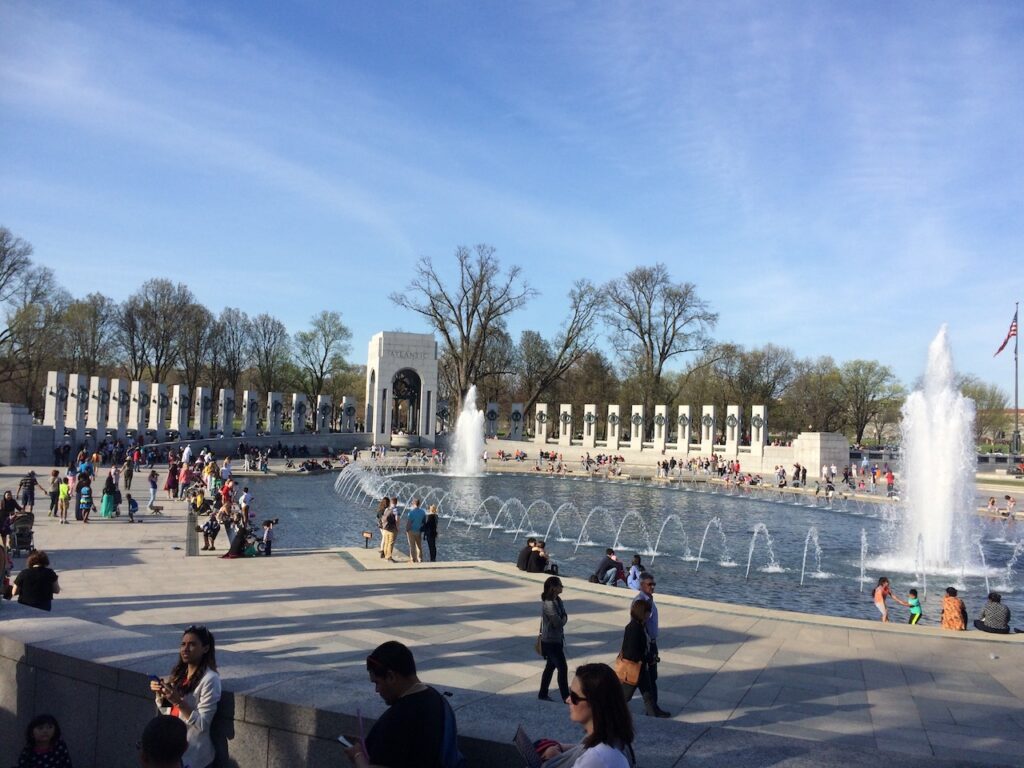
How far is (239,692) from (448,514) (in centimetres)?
2358

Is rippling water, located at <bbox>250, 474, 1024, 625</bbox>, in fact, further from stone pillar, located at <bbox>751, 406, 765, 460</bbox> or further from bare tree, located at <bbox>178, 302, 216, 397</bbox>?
bare tree, located at <bbox>178, 302, 216, 397</bbox>

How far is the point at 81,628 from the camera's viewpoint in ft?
18.6

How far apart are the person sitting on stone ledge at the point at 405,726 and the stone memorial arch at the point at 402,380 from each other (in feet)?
201

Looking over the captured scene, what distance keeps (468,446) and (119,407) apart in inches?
857

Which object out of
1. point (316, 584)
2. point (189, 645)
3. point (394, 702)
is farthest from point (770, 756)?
point (316, 584)

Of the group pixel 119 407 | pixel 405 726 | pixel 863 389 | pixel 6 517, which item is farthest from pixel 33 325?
pixel 863 389

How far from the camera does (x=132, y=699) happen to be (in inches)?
189

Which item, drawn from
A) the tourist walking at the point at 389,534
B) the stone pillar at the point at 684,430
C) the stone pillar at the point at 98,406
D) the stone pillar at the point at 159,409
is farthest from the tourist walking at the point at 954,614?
the stone pillar at the point at 684,430

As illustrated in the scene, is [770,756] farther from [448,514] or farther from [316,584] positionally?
[448,514]

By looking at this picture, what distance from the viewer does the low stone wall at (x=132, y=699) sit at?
413 centimetres

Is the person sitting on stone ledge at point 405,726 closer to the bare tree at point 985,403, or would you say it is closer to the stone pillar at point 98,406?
the stone pillar at point 98,406

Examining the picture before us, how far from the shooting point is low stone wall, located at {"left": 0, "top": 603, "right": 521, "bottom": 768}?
4133 millimetres

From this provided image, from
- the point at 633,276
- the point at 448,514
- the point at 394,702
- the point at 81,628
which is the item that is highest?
the point at 633,276

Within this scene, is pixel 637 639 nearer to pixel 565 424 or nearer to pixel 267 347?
pixel 565 424
